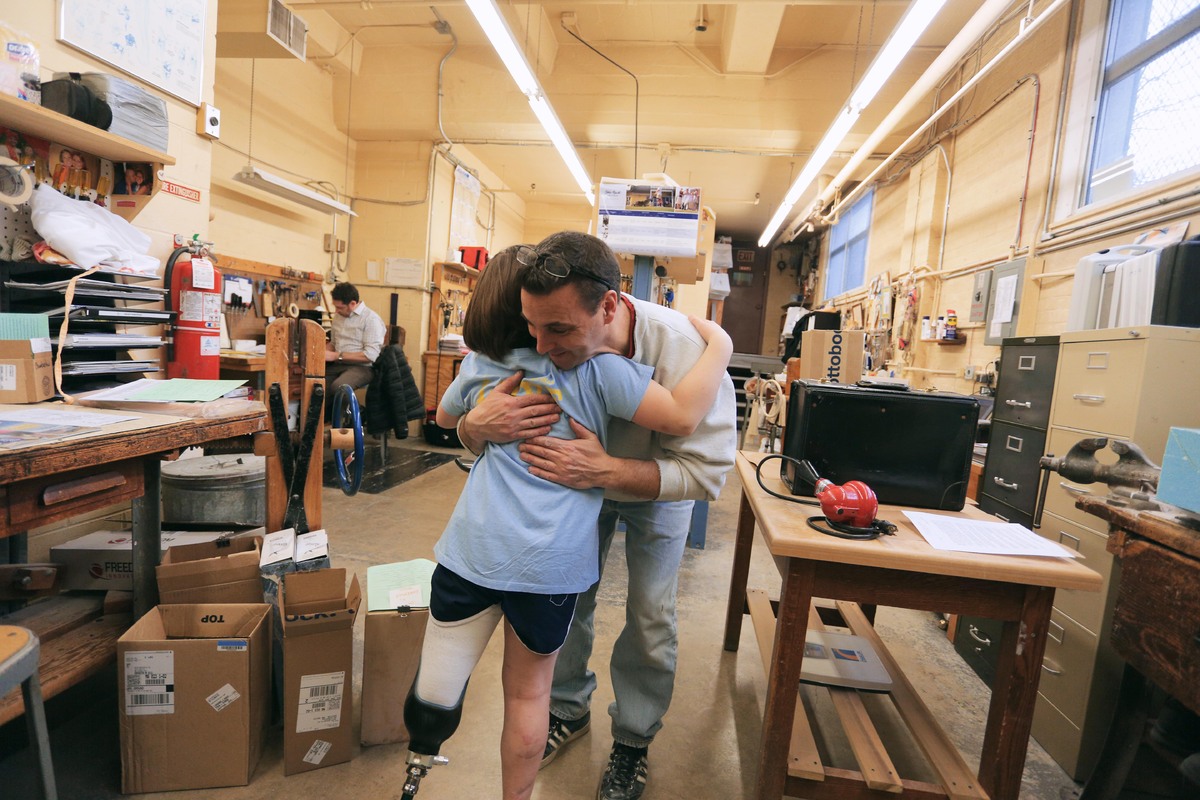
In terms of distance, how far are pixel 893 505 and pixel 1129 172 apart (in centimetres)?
273

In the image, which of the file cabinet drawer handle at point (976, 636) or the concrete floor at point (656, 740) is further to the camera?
the file cabinet drawer handle at point (976, 636)

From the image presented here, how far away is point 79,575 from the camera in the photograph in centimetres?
165

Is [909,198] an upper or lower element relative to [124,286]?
upper

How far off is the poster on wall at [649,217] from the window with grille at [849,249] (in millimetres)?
5165

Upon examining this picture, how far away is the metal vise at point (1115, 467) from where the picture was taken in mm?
1180

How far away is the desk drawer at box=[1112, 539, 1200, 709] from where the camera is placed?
0.95 metres

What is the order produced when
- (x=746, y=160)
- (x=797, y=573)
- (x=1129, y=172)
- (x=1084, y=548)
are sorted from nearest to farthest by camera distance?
1. (x=797, y=573)
2. (x=1084, y=548)
3. (x=1129, y=172)
4. (x=746, y=160)

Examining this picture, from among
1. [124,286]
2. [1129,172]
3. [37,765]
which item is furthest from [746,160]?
[37,765]

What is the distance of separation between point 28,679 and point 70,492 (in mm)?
329

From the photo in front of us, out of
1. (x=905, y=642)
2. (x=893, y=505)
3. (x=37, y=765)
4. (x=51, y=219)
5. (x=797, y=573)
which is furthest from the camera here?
(x=905, y=642)

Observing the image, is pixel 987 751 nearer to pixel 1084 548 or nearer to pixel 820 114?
pixel 1084 548

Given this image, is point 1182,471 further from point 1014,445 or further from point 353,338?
point 353,338

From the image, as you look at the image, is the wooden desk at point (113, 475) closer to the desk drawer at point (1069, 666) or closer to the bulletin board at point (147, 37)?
the bulletin board at point (147, 37)

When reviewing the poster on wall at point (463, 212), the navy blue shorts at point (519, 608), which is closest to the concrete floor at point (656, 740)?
the navy blue shorts at point (519, 608)
